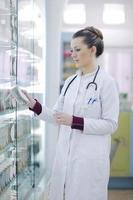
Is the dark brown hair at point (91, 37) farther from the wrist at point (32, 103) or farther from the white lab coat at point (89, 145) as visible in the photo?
the wrist at point (32, 103)

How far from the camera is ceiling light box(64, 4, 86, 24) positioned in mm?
6676

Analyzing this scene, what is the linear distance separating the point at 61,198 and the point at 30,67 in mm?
1346

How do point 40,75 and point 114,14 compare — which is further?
point 114,14

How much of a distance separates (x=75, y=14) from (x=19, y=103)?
438cm

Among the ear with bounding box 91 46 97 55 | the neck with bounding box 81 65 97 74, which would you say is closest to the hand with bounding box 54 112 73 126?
the neck with bounding box 81 65 97 74

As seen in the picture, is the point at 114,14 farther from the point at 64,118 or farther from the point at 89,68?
the point at 64,118

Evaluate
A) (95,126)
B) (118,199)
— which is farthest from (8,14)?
(118,199)

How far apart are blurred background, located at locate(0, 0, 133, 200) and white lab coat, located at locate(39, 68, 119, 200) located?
415 millimetres

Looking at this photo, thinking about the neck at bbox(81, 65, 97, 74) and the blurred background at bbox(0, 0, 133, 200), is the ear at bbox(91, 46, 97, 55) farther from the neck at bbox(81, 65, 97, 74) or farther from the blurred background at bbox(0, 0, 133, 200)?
the blurred background at bbox(0, 0, 133, 200)

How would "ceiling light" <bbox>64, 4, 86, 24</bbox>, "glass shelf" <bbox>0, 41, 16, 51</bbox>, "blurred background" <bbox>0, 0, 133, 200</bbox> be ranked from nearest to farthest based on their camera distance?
"glass shelf" <bbox>0, 41, 16, 51</bbox> < "blurred background" <bbox>0, 0, 133, 200</bbox> < "ceiling light" <bbox>64, 4, 86, 24</bbox>

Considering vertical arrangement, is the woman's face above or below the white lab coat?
above

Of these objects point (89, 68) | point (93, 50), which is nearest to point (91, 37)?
point (93, 50)

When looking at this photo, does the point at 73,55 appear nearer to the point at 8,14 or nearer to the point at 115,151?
the point at 8,14

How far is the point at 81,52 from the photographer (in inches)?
93.6
